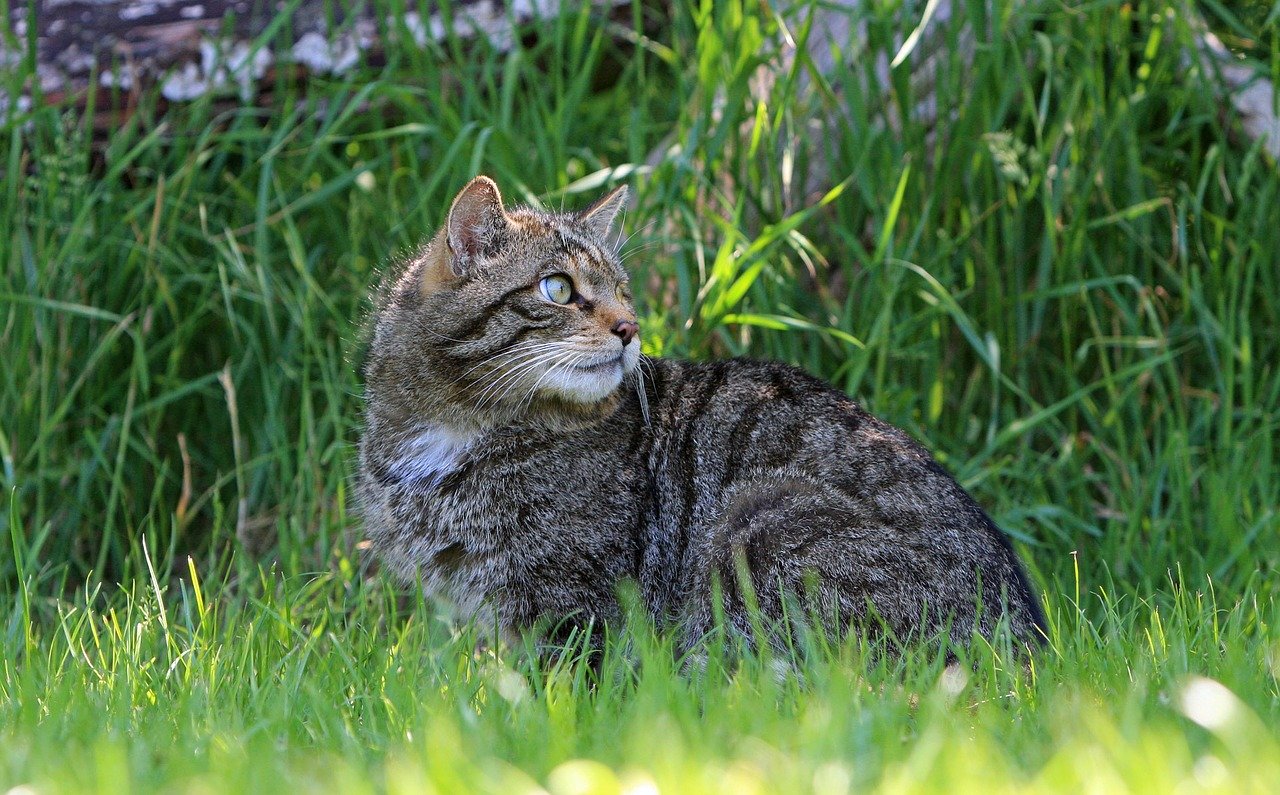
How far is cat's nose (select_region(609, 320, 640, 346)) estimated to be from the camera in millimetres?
3463

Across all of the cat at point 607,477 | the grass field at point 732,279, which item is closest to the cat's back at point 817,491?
the cat at point 607,477

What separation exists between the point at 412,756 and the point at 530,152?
10.1 feet

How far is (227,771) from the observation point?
2.09 metres

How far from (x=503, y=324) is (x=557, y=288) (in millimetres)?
184

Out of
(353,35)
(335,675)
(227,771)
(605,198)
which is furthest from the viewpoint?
(353,35)

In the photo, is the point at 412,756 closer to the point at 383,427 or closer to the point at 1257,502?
the point at 383,427

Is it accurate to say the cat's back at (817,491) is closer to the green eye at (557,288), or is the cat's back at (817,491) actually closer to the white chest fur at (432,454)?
the green eye at (557,288)

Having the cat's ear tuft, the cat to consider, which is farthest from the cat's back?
the cat's ear tuft

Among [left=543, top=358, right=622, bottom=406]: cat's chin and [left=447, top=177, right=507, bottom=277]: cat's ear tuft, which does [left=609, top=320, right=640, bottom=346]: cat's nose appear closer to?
[left=543, top=358, right=622, bottom=406]: cat's chin

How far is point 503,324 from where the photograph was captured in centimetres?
353

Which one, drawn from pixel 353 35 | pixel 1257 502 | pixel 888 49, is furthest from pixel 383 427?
pixel 1257 502

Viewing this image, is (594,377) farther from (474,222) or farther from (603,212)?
(603,212)

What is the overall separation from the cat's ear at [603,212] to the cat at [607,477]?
171mm

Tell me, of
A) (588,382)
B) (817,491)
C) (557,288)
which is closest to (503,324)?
(557,288)
